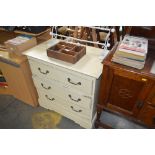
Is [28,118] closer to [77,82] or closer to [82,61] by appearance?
[77,82]

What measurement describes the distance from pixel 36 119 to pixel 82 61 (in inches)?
41.7

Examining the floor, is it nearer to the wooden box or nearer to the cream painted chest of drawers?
the cream painted chest of drawers

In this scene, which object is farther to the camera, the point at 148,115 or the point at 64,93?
the point at 64,93

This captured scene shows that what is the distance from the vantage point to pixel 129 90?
115 centimetres

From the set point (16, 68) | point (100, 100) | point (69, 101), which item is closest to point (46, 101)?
point (69, 101)

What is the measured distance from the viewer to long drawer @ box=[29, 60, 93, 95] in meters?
1.30

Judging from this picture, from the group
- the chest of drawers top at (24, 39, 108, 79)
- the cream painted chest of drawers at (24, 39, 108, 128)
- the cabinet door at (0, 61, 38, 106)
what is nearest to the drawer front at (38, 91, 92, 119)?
the cream painted chest of drawers at (24, 39, 108, 128)

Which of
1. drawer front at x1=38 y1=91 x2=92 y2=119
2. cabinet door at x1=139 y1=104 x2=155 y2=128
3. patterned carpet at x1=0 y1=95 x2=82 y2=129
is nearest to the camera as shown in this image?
cabinet door at x1=139 y1=104 x2=155 y2=128

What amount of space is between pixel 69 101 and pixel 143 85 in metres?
0.82

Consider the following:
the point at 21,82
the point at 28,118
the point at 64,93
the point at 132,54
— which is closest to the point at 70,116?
the point at 64,93

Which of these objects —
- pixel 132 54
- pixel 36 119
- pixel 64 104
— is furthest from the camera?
pixel 36 119

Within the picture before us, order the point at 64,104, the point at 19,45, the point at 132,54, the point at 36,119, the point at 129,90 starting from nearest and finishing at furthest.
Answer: the point at 132,54, the point at 129,90, the point at 19,45, the point at 64,104, the point at 36,119

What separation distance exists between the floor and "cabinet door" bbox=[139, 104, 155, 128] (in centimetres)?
63
